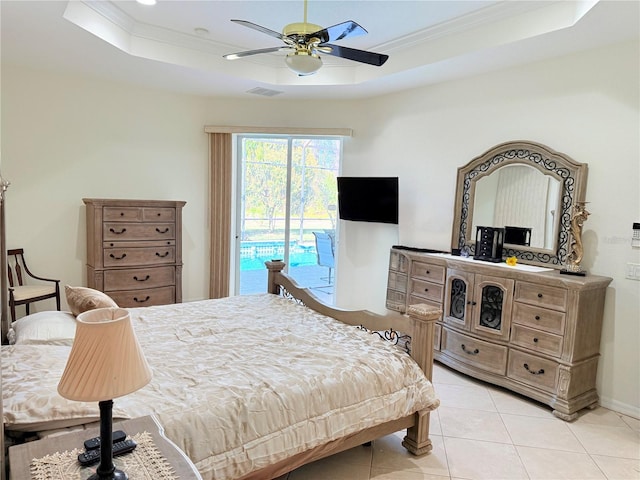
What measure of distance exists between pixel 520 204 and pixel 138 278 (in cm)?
392

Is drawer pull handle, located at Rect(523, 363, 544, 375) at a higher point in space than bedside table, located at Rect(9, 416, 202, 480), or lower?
lower

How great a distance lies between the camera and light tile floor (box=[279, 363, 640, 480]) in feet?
7.85

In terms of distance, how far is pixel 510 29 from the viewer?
324cm

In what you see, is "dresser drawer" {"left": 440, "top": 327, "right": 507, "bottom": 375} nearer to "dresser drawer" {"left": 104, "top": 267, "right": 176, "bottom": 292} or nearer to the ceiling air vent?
"dresser drawer" {"left": 104, "top": 267, "right": 176, "bottom": 292}

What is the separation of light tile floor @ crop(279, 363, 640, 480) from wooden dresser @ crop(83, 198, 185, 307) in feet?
9.55

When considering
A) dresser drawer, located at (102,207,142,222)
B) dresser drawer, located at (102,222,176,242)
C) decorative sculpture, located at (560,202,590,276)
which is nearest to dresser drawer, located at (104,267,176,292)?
dresser drawer, located at (102,222,176,242)

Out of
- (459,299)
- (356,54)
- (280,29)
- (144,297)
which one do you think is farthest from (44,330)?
(459,299)

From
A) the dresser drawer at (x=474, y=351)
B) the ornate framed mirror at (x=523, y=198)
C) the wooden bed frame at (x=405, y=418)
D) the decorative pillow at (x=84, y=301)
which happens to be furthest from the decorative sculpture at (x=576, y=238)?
the decorative pillow at (x=84, y=301)

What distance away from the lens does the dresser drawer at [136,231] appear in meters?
4.30

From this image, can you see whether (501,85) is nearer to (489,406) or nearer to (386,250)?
(386,250)

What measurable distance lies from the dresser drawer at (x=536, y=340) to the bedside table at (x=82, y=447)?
278cm

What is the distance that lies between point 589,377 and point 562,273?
32.5 inches

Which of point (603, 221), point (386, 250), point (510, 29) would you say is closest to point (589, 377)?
point (603, 221)

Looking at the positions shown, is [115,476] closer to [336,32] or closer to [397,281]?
[336,32]
